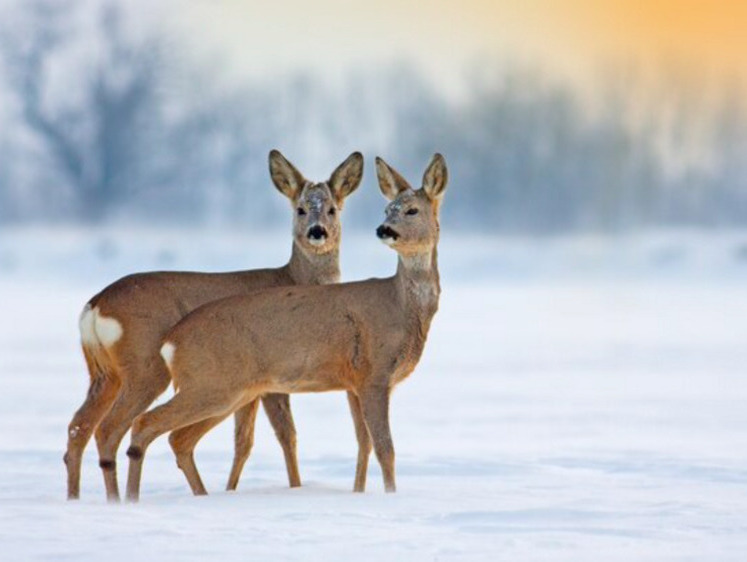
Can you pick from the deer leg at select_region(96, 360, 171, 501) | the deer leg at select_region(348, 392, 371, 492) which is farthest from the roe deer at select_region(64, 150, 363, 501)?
the deer leg at select_region(348, 392, 371, 492)

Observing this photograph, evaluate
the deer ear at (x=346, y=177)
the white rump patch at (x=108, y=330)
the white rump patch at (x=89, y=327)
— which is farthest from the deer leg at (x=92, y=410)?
the deer ear at (x=346, y=177)

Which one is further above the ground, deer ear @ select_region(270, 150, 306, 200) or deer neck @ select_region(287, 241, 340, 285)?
deer ear @ select_region(270, 150, 306, 200)

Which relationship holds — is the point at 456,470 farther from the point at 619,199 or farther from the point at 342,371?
the point at 619,199

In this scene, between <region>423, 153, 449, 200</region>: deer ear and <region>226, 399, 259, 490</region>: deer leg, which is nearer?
<region>423, 153, 449, 200</region>: deer ear

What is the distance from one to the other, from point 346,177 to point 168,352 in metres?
1.97

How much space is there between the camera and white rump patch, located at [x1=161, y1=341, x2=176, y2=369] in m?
10.8

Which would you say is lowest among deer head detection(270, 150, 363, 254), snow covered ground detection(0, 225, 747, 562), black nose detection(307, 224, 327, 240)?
snow covered ground detection(0, 225, 747, 562)

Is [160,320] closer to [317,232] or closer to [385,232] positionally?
[317,232]

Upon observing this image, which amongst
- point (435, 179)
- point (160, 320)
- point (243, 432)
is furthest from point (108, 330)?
point (435, 179)

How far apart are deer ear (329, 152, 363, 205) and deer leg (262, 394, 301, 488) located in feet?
4.40

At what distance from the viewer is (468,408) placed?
59.6 ft

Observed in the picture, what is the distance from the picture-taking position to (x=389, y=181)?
37.6ft

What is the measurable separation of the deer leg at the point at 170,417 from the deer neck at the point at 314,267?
1.62 meters

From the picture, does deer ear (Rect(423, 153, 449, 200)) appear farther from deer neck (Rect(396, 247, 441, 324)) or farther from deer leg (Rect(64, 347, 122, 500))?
deer leg (Rect(64, 347, 122, 500))
